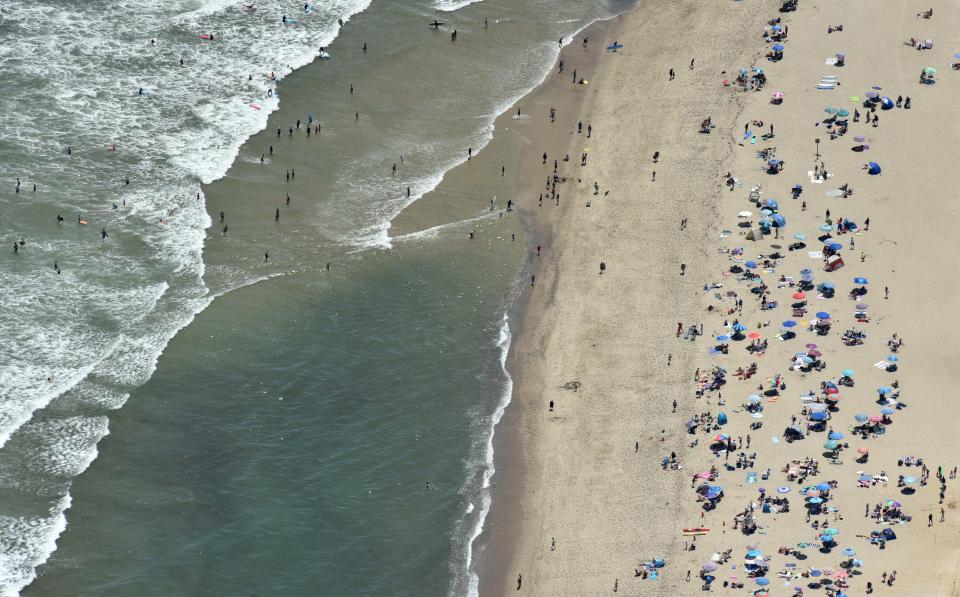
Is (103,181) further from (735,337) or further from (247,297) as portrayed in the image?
(735,337)

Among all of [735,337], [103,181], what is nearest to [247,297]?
[103,181]

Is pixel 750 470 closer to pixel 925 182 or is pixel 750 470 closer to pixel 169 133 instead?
pixel 925 182

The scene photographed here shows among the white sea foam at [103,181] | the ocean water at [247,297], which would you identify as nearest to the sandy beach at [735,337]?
the ocean water at [247,297]

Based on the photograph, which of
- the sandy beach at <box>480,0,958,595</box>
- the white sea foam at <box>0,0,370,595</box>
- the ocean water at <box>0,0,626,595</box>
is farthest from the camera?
the white sea foam at <box>0,0,370,595</box>

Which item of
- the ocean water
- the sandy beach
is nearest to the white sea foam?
the ocean water

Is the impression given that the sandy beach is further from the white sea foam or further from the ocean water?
the white sea foam

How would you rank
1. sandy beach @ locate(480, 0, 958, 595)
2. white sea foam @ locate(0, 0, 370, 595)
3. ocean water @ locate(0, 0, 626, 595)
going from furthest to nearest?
white sea foam @ locate(0, 0, 370, 595) → ocean water @ locate(0, 0, 626, 595) → sandy beach @ locate(480, 0, 958, 595)
